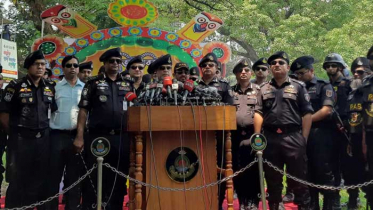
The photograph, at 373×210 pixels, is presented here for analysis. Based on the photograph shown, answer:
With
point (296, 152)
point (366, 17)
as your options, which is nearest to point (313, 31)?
point (366, 17)

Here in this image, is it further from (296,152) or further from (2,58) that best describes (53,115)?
(2,58)

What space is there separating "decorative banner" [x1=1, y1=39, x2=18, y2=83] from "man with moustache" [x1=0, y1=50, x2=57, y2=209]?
663 cm

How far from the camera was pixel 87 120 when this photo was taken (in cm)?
527

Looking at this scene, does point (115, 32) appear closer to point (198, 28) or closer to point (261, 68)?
point (198, 28)

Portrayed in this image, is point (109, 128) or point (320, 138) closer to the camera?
point (109, 128)

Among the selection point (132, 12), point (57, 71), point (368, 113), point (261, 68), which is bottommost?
point (368, 113)

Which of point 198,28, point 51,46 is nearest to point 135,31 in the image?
point 198,28

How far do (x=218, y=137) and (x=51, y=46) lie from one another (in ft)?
17.1

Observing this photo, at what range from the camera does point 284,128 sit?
4766 millimetres

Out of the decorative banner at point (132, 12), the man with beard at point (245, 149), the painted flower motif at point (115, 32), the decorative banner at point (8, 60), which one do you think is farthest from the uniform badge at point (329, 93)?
the decorative banner at point (8, 60)

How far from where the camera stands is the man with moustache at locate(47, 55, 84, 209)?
5285mm

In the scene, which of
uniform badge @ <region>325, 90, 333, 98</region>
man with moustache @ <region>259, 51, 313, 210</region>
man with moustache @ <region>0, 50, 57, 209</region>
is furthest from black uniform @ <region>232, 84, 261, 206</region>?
man with moustache @ <region>0, 50, 57, 209</region>

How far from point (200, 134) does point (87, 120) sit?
168 centimetres

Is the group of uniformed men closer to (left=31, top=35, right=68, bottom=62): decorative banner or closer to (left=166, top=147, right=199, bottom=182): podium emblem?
(left=166, top=147, right=199, bottom=182): podium emblem
